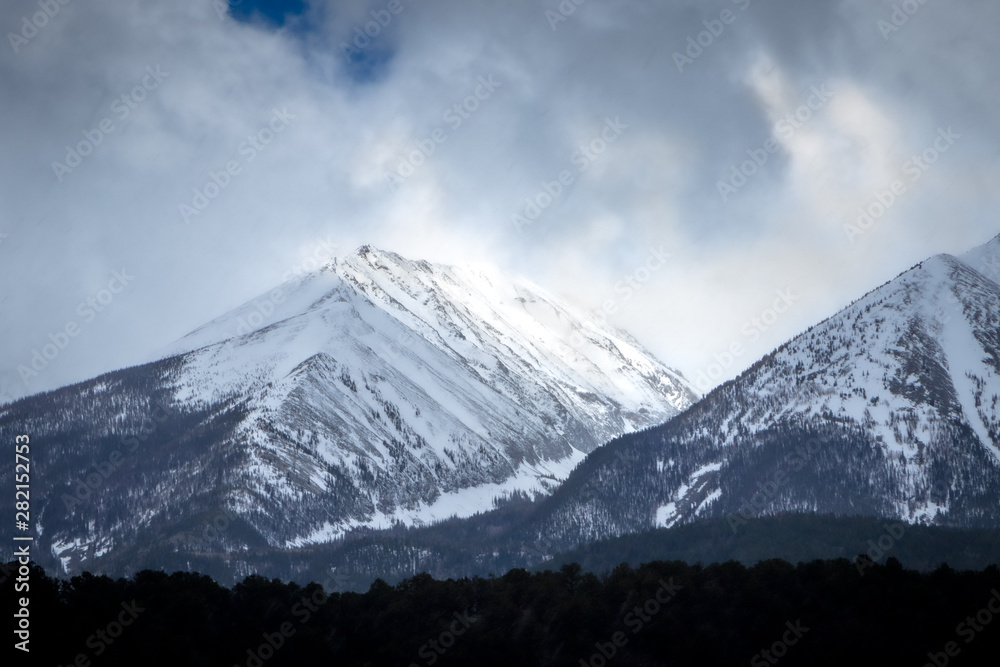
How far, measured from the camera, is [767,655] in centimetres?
15050

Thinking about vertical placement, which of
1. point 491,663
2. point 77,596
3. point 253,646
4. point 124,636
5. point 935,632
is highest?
point 77,596

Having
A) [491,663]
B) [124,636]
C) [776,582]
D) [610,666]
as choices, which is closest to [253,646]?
[124,636]

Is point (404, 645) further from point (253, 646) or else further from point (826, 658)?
point (826, 658)

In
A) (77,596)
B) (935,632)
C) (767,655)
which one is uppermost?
(77,596)

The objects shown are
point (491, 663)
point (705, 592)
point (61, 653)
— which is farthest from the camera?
point (705, 592)

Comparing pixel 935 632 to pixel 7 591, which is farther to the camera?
pixel 935 632

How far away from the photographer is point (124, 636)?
5527 inches

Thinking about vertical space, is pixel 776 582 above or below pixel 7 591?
below

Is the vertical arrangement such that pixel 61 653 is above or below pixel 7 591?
below

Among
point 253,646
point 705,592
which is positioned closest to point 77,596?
point 253,646

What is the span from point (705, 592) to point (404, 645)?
40374 millimetres

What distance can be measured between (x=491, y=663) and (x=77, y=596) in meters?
51.6

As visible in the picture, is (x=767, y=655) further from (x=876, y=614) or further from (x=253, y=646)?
(x=253, y=646)

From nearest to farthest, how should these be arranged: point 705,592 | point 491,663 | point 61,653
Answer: point 61,653
point 491,663
point 705,592
